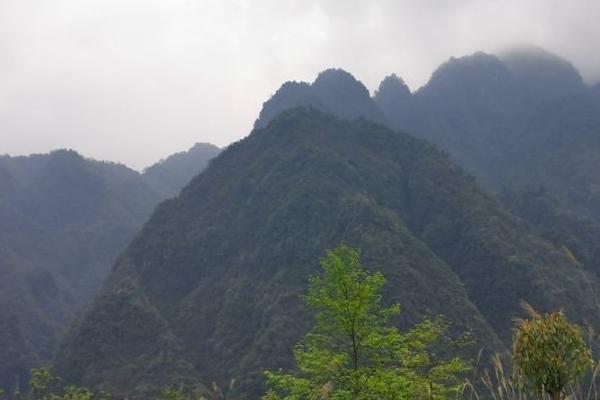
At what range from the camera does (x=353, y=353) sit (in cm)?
1978

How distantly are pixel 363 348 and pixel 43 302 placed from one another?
498 ft

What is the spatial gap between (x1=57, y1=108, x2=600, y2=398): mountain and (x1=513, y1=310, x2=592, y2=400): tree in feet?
213

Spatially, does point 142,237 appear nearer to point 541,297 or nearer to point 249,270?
point 249,270

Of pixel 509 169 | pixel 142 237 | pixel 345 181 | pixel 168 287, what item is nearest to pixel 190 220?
pixel 142 237

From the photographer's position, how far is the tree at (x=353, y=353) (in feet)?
59.8

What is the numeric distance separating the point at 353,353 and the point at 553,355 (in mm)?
7047

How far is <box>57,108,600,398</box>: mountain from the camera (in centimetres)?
8819

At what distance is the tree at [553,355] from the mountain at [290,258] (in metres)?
64.8

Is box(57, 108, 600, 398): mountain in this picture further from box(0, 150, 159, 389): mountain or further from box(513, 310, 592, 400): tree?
box(513, 310, 592, 400): tree

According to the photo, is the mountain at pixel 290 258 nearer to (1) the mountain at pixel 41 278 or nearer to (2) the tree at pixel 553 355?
(1) the mountain at pixel 41 278

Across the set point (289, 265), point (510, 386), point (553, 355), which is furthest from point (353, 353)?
point (289, 265)

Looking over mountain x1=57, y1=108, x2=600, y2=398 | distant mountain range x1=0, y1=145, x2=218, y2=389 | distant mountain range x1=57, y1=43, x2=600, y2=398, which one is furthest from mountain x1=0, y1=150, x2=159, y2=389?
mountain x1=57, y1=108, x2=600, y2=398

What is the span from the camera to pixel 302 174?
122m

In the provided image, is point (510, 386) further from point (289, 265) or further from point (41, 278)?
point (41, 278)
